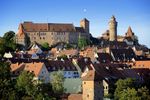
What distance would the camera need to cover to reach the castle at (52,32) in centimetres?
11969

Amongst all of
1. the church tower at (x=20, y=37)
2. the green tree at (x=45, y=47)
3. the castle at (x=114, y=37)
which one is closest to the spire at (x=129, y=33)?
the castle at (x=114, y=37)

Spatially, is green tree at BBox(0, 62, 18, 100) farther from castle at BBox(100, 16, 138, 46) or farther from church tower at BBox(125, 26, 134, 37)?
church tower at BBox(125, 26, 134, 37)

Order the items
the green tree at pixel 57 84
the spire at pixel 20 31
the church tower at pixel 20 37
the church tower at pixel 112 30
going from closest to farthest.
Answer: the green tree at pixel 57 84 → the church tower at pixel 20 37 → the spire at pixel 20 31 → the church tower at pixel 112 30

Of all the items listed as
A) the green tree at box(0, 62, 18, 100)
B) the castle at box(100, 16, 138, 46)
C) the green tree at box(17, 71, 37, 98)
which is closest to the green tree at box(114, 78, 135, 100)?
the green tree at box(17, 71, 37, 98)

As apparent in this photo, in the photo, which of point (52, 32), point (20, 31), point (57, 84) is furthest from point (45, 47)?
point (57, 84)

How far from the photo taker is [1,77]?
54469mm

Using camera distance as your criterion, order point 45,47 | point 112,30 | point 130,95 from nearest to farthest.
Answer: point 130,95
point 45,47
point 112,30

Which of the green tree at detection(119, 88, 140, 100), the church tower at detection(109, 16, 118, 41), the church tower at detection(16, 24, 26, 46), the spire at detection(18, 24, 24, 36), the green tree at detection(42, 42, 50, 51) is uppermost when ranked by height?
the church tower at detection(109, 16, 118, 41)

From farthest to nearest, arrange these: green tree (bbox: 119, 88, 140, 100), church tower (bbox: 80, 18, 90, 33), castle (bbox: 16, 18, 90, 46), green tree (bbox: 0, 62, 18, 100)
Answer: church tower (bbox: 80, 18, 90, 33) → castle (bbox: 16, 18, 90, 46) → green tree (bbox: 0, 62, 18, 100) → green tree (bbox: 119, 88, 140, 100)

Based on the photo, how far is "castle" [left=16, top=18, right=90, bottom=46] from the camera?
120m

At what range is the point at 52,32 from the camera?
400ft

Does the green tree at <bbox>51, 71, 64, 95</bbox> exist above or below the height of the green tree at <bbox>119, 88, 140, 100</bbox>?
above

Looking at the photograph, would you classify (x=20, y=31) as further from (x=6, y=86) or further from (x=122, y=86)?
(x=6, y=86)

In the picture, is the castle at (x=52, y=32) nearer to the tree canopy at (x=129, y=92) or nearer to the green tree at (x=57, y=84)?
the green tree at (x=57, y=84)
